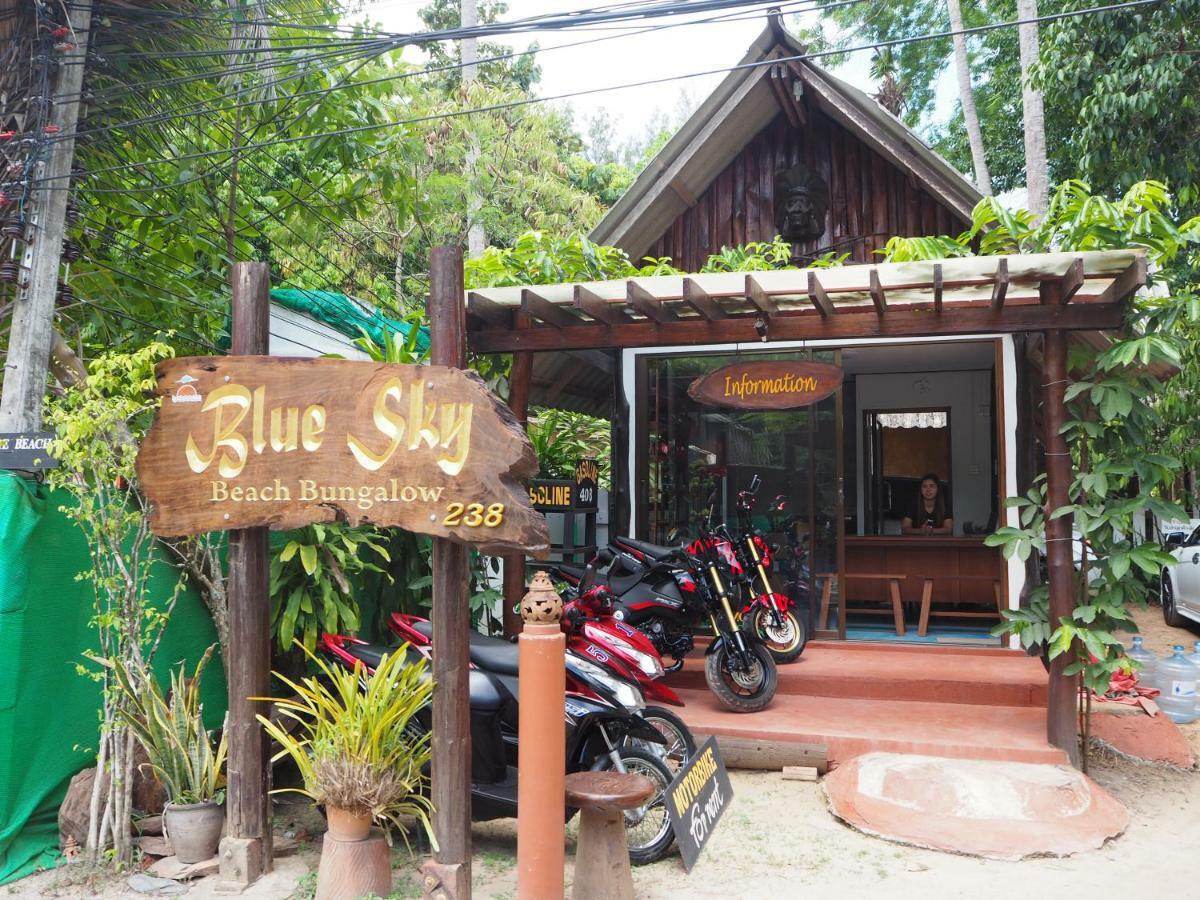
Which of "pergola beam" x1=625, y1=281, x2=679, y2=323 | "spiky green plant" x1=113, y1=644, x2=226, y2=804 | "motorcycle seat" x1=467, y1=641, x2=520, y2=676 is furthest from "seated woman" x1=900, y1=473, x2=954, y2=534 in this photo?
"spiky green plant" x1=113, y1=644, x2=226, y2=804

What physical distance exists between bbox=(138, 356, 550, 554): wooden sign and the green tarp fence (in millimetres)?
723

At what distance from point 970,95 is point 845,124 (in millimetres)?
8525

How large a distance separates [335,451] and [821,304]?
2998 mm

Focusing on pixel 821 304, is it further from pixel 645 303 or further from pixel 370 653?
pixel 370 653

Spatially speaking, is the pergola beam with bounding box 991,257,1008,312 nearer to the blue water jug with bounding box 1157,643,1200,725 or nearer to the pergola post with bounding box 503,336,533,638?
the pergola post with bounding box 503,336,533,638

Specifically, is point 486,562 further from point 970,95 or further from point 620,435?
point 970,95

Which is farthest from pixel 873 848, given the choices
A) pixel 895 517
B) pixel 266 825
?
pixel 895 517

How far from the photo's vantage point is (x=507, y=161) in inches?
691

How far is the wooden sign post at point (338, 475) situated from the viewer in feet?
12.0

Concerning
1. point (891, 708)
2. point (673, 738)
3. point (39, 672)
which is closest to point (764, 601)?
point (891, 708)

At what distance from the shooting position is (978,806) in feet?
15.6

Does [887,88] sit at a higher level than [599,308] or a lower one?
higher

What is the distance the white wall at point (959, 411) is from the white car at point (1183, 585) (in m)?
2.12

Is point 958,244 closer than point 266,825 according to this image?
No
